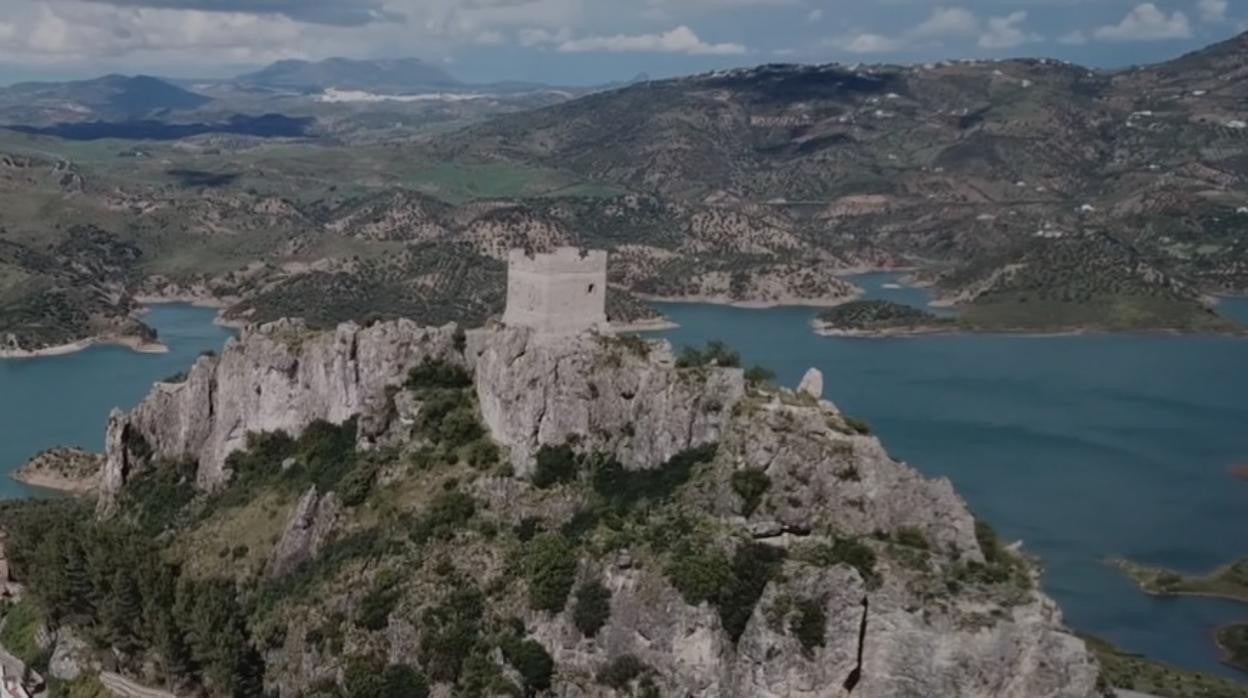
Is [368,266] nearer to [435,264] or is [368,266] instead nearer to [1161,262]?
[435,264]

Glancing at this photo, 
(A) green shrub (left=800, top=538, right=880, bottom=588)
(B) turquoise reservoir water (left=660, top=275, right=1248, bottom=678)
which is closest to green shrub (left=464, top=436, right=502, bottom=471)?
(A) green shrub (left=800, top=538, right=880, bottom=588)

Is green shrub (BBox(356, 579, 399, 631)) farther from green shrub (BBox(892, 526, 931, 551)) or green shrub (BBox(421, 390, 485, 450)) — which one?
green shrub (BBox(892, 526, 931, 551))

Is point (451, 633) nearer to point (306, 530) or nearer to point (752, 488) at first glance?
point (752, 488)

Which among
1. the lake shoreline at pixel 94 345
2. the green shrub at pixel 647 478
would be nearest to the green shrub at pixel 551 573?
the green shrub at pixel 647 478

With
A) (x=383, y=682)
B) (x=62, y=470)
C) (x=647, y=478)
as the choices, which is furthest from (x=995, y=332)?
(x=383, y=682)

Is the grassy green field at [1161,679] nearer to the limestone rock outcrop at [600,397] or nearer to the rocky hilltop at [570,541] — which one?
the rocky hilltop at [570,541]
